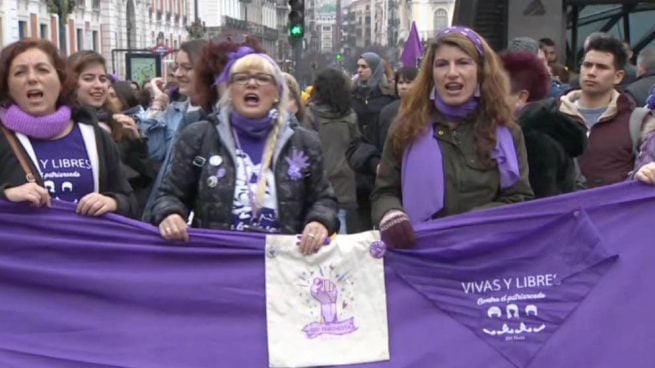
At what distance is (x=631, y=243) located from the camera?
4.39m

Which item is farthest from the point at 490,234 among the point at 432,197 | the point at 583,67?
the point at 583,67

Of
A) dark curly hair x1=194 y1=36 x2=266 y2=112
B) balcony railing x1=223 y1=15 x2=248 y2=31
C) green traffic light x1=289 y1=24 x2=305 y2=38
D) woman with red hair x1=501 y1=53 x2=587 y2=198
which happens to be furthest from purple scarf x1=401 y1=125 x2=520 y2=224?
balcony railing x1=223 y1=15 x2=248 y2=31

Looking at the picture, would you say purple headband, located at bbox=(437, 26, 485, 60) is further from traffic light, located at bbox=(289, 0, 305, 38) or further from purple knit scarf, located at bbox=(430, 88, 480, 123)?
traffic light, located at bbox=(289, 0, 305, 38)

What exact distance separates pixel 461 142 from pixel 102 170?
1545mm

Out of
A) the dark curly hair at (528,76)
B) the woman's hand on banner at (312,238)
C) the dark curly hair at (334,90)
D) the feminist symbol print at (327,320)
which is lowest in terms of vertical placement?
the feminist symbol print at (327,320)

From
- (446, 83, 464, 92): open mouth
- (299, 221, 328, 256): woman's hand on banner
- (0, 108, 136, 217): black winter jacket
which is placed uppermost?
(446, 83, 464, 92): open mouth

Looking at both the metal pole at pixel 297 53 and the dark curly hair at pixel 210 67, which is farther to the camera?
the metal pole at pixel 297 53

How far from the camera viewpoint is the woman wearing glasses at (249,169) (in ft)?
14.4

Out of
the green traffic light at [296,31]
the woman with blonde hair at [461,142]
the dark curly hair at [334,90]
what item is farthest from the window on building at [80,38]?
the woman with blonde hair at [461,142]

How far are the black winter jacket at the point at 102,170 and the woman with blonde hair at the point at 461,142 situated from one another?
1.09 meters

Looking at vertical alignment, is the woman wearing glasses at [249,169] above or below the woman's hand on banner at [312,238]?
above

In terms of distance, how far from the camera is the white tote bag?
4.36 metres

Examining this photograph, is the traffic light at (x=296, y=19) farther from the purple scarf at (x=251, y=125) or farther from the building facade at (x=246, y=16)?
the building facade at (x=246, y=16)

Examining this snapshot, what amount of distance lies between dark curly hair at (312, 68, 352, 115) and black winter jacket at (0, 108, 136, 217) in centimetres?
394
